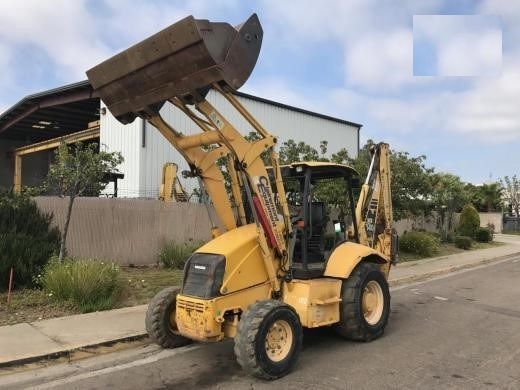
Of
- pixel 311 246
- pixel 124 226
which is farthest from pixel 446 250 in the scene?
pixel 311 246

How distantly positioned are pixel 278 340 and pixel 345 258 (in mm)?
1626

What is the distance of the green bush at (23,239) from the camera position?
31.6ft

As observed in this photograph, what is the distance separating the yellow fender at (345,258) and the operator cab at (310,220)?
97 mm

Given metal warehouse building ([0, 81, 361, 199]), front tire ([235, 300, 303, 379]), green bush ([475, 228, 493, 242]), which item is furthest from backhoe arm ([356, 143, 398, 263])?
green bush ([475, 228, 493, 242])

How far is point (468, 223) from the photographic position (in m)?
27.7

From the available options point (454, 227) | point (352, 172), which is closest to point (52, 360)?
point (352, 172)

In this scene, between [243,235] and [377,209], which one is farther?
[377,209]

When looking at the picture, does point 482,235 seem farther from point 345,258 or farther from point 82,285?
point 82,285

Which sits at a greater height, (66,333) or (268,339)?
(268,339)

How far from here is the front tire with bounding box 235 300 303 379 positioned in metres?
5.51

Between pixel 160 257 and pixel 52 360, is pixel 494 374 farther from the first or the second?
pixel 160 257

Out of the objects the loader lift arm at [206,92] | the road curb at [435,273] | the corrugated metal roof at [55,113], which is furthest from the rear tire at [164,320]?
the corrugated metal roof at [55,113]

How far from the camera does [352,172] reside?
786cm

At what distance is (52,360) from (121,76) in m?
3.56
